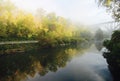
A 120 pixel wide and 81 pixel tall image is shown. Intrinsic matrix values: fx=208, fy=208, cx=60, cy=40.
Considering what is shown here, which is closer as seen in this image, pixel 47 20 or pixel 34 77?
pixel 34 77

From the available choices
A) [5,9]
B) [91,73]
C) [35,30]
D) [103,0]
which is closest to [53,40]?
[35,30]

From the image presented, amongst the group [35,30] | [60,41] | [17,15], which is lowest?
[60,41]

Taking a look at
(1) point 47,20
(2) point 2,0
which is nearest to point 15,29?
(2) point 2,0

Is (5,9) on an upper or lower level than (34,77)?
upper

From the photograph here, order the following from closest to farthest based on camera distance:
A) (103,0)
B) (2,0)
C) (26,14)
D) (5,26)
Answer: (103,0) < (5,26) < (2,0) < (26,14)

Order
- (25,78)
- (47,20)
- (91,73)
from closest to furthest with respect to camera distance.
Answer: (25,78) < (91,73) < (47,20)

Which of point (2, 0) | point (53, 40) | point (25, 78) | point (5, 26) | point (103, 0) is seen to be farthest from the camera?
point (53, 40)

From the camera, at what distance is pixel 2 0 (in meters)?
61.2

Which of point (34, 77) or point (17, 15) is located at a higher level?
point (17, 15)

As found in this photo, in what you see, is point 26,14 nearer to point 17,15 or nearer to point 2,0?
point 17,15

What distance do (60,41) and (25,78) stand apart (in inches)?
2311

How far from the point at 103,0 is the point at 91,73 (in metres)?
13.6

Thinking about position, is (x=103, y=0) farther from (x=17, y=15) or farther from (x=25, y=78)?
(x=17, y=15)

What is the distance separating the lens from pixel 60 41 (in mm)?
85500
